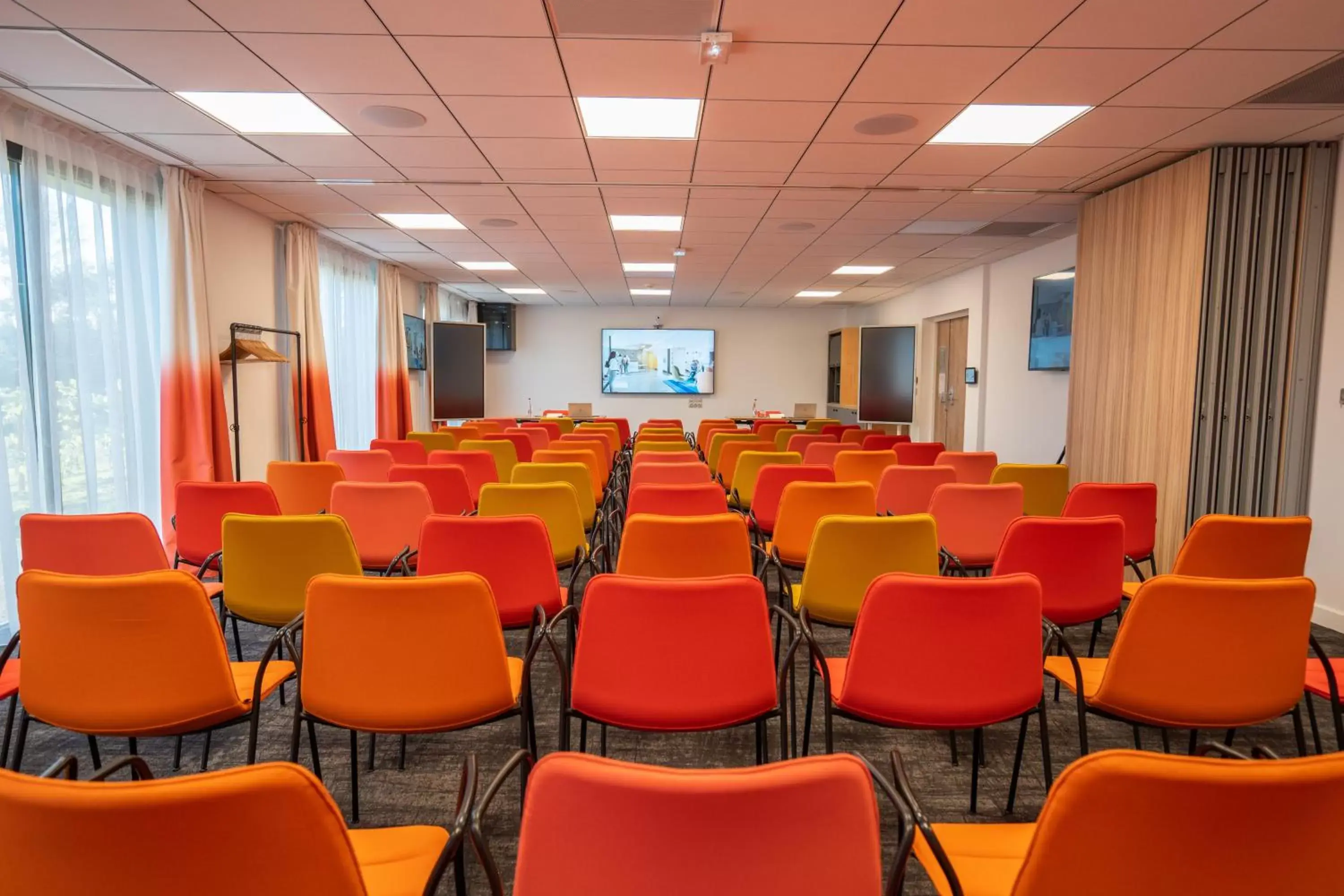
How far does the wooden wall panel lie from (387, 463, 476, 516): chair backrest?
4.77 metres

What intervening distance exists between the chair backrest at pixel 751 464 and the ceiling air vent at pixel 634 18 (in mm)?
2746

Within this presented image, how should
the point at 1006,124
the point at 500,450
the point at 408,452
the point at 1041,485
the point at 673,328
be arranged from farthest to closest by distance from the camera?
the point at 673,328
the point at 408,452
the point at 500,450
the point at 1041,485
the point at 1006,124

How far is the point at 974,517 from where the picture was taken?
11.7 feet

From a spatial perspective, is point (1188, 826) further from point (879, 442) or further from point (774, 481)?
point (879, 442)

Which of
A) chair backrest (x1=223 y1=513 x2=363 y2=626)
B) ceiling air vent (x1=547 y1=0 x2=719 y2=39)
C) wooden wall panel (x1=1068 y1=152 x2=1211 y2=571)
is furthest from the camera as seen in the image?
wooden wall panel (x1=1068 y1=152 x2=1211 y2=571)

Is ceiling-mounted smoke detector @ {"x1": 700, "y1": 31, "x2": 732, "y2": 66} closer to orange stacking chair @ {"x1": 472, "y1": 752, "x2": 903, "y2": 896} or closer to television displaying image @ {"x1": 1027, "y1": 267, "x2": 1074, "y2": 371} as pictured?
orange stacking chair @ {"x1": 472, "y1": 752, "x2": 903, "y2": 896}

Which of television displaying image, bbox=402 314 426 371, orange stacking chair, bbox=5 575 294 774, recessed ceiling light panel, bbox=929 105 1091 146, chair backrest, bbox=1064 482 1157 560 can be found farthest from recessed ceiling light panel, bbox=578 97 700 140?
television displaying image, bbox=402 314 426 371

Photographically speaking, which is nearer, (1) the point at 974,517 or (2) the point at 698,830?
(2) the point at 698,830

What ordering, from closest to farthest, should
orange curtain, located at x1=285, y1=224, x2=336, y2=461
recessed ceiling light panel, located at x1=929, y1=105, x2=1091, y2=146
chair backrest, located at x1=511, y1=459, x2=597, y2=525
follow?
1. recessed ceiling light panel, located at x1=929, y1=105, x2=1091, y2=146
2. chair backrest, located at x1=511, y1=459, x2=597, y2=525
3. orange curtain, located at x1=285, y1=224, x2=336, y2=461

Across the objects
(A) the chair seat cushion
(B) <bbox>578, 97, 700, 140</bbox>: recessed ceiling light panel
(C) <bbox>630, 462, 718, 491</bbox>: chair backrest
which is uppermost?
(B) <bbox>578, 97, 700, 140</bbox>: recessed ceiling light panel

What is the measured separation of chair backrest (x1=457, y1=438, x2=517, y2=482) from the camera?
5.77m

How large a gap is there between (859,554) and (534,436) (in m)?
4.94

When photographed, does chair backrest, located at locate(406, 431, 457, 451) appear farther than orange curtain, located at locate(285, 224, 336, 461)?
No

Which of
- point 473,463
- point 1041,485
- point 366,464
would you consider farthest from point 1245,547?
point 366,464
